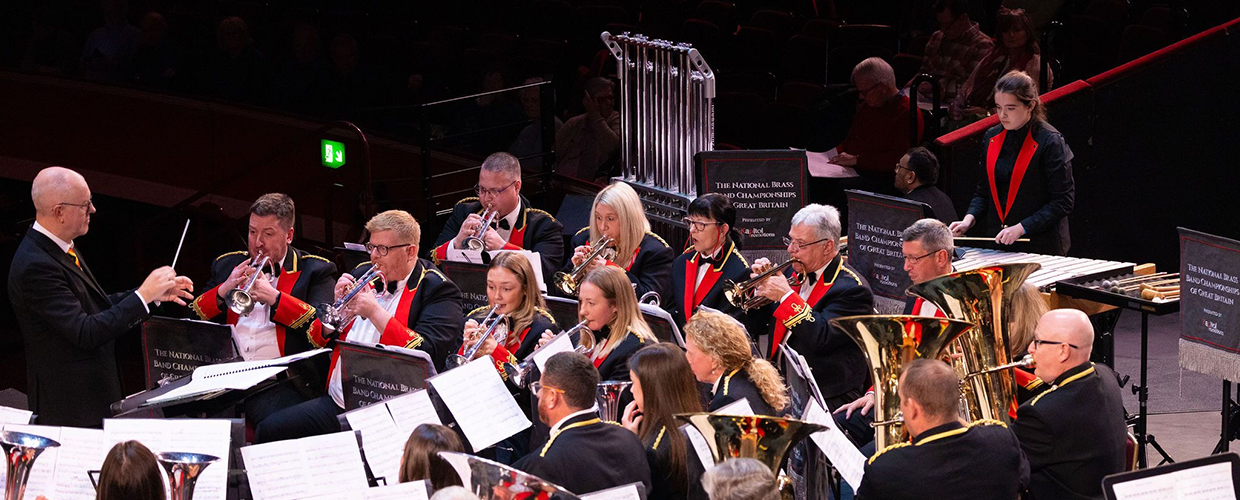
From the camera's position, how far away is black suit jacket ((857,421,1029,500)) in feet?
14.4

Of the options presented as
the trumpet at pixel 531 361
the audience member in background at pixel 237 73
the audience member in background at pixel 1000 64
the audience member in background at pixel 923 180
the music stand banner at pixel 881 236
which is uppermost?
the audience member in background at pixel 237 73

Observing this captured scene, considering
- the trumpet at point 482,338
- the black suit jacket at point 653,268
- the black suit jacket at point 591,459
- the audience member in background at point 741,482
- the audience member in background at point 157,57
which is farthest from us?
the audience member in background at point 157,57

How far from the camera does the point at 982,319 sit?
5.34m

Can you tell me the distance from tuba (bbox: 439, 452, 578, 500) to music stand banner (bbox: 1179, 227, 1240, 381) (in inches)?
126

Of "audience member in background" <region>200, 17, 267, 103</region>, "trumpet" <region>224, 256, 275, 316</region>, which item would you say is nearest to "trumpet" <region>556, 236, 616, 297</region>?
"trumpet" <region>224, 256, 275, 316</region>

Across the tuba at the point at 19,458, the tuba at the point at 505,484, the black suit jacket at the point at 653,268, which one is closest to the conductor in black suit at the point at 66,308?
the tuba at the point at 19,458

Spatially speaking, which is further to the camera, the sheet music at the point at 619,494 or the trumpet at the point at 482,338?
the trumpet at the point at 482,338

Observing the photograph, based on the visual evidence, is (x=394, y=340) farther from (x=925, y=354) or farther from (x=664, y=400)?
(x=925, y=354)

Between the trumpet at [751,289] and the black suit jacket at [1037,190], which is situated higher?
the black suit jacket at [1037,190]

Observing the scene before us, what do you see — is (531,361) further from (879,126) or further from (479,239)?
(879,126)

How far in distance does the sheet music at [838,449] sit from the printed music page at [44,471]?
2.57 metres

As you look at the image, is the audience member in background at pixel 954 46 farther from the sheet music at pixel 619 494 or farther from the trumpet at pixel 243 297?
the sheet music at pixel 619 494

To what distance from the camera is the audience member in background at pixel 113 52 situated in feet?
41.4

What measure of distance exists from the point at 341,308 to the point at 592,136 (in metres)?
3.68
